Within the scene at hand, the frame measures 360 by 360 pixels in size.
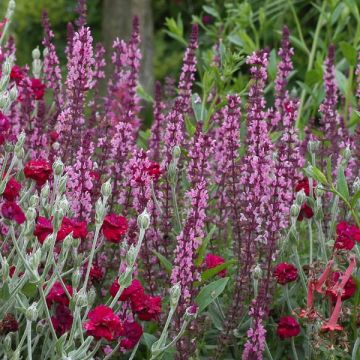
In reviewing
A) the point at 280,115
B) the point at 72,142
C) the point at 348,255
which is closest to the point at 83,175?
the point at 72,142

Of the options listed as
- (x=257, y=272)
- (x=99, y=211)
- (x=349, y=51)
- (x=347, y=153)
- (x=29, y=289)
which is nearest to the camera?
(x=99, y=211)

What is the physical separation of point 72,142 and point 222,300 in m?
0.73

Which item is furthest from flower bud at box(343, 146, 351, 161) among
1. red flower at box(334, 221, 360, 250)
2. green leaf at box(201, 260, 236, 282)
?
green leaf at box(201, 260, 236, 282)

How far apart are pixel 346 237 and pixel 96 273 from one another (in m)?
0.74

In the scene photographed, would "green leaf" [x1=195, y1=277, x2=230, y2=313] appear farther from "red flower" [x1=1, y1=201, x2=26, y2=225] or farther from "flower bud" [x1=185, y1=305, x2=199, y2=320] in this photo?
"red flower" [x1=1, y1=201, x2=26, y2=225]

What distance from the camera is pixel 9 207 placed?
2445mm

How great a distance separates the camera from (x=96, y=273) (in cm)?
278

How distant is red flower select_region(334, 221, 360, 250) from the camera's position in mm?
2595

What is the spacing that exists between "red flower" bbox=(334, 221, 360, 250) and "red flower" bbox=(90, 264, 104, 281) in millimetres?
712

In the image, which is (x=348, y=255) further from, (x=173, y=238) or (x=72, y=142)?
(x=72, y=142)

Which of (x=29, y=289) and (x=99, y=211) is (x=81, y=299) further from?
(x=29, y=289)

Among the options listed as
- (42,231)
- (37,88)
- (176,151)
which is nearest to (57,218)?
(42,231)

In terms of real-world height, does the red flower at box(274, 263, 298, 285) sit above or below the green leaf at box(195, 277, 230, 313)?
above

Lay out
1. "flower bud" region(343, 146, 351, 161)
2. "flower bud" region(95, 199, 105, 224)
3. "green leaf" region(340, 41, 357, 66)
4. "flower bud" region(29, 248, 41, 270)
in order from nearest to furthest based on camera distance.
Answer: "flower bud" region(29, 248, 41, 270) → "flower bud" region(95, 199, 105, 224) → "flower bud" region(343, 146, 351, 161) → "green leaf" region(340, 41, 357, 66)
